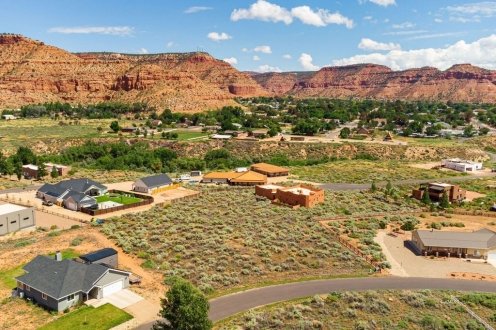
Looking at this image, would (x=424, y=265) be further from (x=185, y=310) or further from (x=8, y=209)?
(x=8, y=209)

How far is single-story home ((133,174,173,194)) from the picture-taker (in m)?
61.5

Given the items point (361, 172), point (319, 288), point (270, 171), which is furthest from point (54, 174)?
point (319, 288)

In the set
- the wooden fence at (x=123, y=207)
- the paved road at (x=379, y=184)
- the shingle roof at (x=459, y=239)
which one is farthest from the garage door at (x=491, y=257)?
the wooden fence at (x=123, y=207)

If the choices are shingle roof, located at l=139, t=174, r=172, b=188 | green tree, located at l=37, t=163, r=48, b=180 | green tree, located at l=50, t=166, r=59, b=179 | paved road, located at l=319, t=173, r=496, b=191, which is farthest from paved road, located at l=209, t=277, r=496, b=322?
green tree, located at l=37, t=163, r=48, b=180

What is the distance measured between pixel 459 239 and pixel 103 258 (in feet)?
105

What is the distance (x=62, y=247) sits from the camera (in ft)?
129

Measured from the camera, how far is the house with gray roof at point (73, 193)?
5309 centimetres

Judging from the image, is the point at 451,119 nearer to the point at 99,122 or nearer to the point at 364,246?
the point at 99,122

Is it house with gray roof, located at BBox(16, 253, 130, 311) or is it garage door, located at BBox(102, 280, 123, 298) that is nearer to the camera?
house with gray roof, located at BBox(16, 253, 130, 311)

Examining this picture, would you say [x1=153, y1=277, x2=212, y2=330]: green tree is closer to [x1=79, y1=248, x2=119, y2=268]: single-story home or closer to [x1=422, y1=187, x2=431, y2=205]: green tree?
[x1=79, y1=248, x2=119, y2=268]: single-story home

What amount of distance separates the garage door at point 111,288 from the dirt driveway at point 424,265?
21235 millimetres

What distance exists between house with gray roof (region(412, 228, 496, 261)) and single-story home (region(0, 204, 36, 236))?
39680 millimetres

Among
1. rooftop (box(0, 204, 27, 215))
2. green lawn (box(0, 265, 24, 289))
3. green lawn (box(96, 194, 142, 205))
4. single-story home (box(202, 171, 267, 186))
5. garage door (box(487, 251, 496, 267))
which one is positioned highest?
rooftop (box(0, 204, 27, 215))

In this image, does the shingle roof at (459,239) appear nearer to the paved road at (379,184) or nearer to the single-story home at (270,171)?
the paved road at (379,184)
